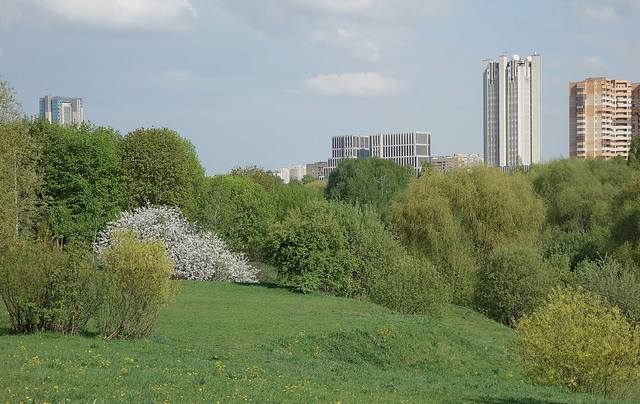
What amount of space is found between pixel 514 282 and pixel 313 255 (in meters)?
10.9

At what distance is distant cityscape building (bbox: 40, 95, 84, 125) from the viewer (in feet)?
519

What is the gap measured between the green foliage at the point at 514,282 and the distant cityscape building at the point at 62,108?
124165 mm

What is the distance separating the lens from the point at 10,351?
17.8 meters

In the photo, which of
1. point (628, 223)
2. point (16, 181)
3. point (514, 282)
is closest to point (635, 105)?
point (628, 223)

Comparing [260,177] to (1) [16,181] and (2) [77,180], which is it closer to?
(2) [77,180]

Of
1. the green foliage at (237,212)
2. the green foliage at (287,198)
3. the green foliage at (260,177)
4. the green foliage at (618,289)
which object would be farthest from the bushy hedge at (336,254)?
the green foliage at (260,177)

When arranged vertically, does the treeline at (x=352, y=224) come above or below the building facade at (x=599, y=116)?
below

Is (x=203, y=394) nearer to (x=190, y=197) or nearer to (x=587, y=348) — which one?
(x=587, y=348)

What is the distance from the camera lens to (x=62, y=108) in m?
159

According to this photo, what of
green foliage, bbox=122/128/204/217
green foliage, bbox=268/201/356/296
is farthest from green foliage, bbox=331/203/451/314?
green foliage, bbox=122/128/204/217

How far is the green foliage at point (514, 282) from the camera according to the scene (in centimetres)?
4375

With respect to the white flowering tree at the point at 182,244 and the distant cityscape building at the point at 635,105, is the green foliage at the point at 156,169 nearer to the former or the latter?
the white flowering tree at the point at 182,244

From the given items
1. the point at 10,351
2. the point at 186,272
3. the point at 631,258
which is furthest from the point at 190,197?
the point at 10,351

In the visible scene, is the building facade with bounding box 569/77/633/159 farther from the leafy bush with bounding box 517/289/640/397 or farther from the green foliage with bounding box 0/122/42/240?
the leafy bush with bounding box 517/289/640/397
